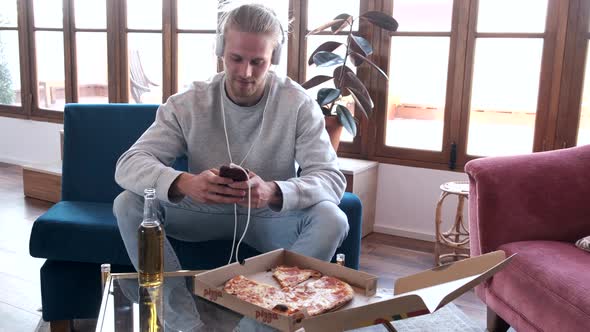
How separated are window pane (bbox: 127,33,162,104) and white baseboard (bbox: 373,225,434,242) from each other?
6.56 feet

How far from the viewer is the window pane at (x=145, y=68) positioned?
4.41 meters

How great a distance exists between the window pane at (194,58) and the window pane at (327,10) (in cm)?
87

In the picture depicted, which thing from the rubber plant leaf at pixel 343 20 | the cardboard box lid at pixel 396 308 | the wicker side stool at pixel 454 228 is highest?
the rubber plant leaf at pixel 343 20

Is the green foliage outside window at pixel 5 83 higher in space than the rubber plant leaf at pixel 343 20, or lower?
lower

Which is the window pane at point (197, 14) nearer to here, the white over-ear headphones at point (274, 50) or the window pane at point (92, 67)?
the window pane at point (92, 67)

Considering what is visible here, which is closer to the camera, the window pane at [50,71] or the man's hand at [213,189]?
the man's hand at [213,189]

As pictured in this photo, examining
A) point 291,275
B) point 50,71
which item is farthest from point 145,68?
point 291,275

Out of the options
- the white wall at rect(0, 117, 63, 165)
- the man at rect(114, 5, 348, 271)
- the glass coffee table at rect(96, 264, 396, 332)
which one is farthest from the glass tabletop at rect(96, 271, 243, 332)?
the white wall at rect(0, 117, 63, 165)

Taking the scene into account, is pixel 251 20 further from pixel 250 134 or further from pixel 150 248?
pixel 150 248

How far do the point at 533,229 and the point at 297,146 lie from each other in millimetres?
814

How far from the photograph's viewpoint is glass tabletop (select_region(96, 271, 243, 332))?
45.6 inches

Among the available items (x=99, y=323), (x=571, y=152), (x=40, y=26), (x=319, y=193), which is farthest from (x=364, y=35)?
(x=40, y=26)

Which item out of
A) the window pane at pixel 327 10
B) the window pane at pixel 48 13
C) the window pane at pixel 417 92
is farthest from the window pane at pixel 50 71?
the window pane at pixel 417 92

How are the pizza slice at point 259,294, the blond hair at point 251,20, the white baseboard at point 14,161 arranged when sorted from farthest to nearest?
the white baseboard at point 14,161, the blond hair at point 251,20, the pizza slice at point 259,294
